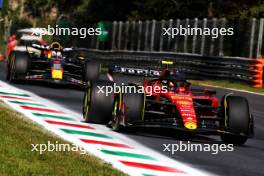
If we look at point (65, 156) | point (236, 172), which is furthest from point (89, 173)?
point (236, 172)

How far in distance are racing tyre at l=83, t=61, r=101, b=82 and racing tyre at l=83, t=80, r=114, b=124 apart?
835cm

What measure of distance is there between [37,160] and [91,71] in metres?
13.6

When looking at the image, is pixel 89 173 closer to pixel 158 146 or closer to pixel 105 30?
pixel 158 146

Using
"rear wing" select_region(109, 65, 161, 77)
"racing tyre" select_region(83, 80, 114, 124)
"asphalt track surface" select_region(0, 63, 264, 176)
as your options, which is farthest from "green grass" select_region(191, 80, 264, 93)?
"racing tyre" select_region(83, 80, 114, 124)

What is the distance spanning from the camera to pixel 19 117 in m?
13.5

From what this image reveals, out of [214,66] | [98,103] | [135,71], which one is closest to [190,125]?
[98,103]

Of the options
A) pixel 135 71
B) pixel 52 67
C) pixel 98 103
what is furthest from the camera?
pixel 52 67

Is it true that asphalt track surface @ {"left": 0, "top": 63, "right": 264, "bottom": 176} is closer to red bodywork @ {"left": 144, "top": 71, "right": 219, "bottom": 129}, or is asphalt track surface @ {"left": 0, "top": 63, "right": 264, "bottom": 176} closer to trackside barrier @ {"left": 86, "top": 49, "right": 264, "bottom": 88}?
red bodywork @ {"left": 144, "top": 71, "right": 219, "bottom": 129}

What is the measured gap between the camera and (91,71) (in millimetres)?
22547

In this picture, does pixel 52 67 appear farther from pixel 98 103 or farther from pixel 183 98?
pixel 183 98

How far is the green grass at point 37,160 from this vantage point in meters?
8.34
